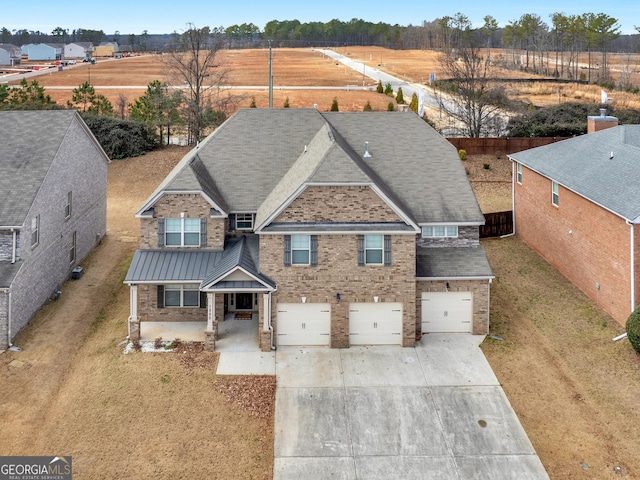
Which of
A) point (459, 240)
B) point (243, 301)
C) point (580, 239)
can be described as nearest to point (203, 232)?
point (243, 301)

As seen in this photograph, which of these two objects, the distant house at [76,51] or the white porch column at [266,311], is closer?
the white porch column at [266,311]

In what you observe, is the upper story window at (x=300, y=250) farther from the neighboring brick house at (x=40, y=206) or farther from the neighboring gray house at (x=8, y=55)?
the neighboring gray house at (x=8, y=55)

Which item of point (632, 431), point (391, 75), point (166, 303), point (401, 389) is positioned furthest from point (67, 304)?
point (391, 75)

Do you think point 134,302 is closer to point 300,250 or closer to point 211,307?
point 211,307

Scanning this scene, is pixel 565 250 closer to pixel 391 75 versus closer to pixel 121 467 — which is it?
pixel 121 467

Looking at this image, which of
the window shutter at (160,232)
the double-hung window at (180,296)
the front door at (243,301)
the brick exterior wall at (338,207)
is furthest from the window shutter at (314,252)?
the window shutter at (160,232)

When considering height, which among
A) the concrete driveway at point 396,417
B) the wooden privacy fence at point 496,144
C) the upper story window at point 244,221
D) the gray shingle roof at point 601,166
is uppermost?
the wooden privacy fence at point 496,144
